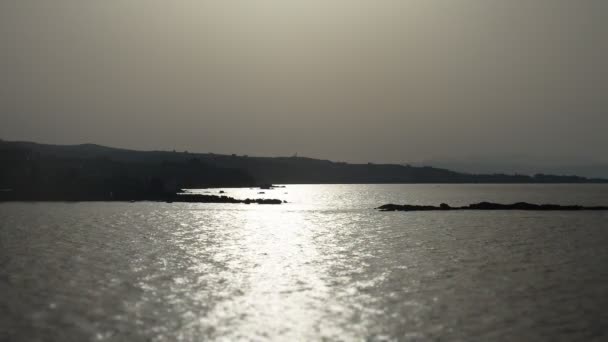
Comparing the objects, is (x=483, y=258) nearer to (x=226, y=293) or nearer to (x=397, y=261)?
(x=397, y=261)

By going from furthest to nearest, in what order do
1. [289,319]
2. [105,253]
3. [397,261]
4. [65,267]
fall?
[105,253] < [397,261] < [65,267] < [289,319]

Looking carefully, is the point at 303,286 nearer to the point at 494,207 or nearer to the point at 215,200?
the point at 494,207

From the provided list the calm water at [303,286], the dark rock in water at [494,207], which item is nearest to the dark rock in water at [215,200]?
the dark rock in water at [494,207]

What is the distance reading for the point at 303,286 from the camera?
35.3 meters

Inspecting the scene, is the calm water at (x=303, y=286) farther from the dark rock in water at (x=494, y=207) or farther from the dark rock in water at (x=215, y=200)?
the dark rock in water at (x=215, y=200)

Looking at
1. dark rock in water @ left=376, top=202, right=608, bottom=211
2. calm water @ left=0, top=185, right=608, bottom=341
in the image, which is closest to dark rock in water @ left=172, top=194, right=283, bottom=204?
dark rock in water @ left=376, top=202, right=608, bottom=211

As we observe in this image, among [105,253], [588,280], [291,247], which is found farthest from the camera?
[291,247]

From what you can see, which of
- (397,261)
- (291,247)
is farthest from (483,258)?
(291,247)

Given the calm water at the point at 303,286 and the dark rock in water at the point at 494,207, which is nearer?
the calm water at the point at 303,286

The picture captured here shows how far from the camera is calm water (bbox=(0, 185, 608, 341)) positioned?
24281 mm

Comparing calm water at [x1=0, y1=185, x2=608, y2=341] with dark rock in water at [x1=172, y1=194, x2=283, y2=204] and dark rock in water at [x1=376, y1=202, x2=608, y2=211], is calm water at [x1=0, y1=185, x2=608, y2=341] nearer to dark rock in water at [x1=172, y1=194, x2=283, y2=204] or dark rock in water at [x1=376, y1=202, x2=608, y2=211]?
dark rock in water at [x1=376, y1=202, x2=608, y2=211]

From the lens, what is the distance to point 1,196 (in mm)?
158250

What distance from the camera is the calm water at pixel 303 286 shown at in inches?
956

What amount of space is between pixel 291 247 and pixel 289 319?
32.9 m
